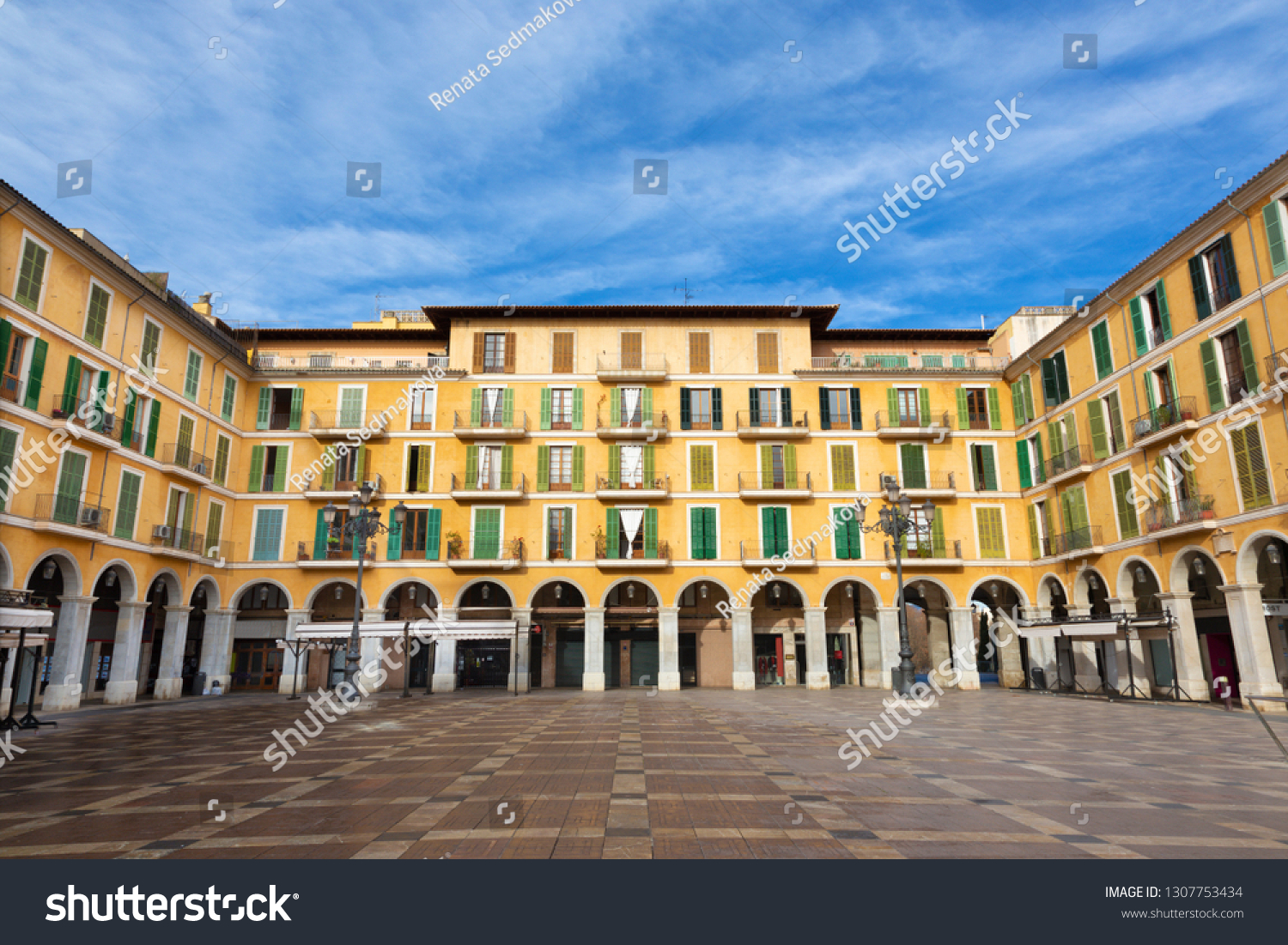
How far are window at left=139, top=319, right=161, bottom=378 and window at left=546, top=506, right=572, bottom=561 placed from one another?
1611 cm

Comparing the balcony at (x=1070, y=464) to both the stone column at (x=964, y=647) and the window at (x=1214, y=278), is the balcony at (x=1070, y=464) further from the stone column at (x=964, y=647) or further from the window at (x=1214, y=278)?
the window at (x=1214, y=278)

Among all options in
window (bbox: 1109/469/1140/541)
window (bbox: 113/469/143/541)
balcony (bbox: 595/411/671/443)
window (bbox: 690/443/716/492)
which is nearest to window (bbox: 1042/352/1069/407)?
window (bbox: 1109/469/1140/541)

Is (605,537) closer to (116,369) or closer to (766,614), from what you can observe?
(766,614)

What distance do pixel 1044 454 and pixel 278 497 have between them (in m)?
33.6

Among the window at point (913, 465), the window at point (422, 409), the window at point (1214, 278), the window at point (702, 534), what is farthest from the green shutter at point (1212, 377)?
the window at point (422, 409)

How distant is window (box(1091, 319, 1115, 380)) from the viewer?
27.9 meters

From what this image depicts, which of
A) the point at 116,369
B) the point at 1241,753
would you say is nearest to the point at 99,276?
the point at 116,369

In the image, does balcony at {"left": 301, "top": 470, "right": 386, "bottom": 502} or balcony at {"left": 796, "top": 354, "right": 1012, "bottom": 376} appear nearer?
balcony at {"left": 301, "top": 470, "right": 386, "bottom": 502}

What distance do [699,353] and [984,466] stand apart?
1411 cm

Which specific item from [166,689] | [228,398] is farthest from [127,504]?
[228,398]

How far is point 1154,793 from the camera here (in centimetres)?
870

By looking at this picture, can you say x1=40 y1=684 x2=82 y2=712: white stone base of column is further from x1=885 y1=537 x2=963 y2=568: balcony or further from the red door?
the red door

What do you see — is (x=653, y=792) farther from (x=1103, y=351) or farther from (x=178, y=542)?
(x=178, y=542)

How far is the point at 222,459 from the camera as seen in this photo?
3328 centimetres
